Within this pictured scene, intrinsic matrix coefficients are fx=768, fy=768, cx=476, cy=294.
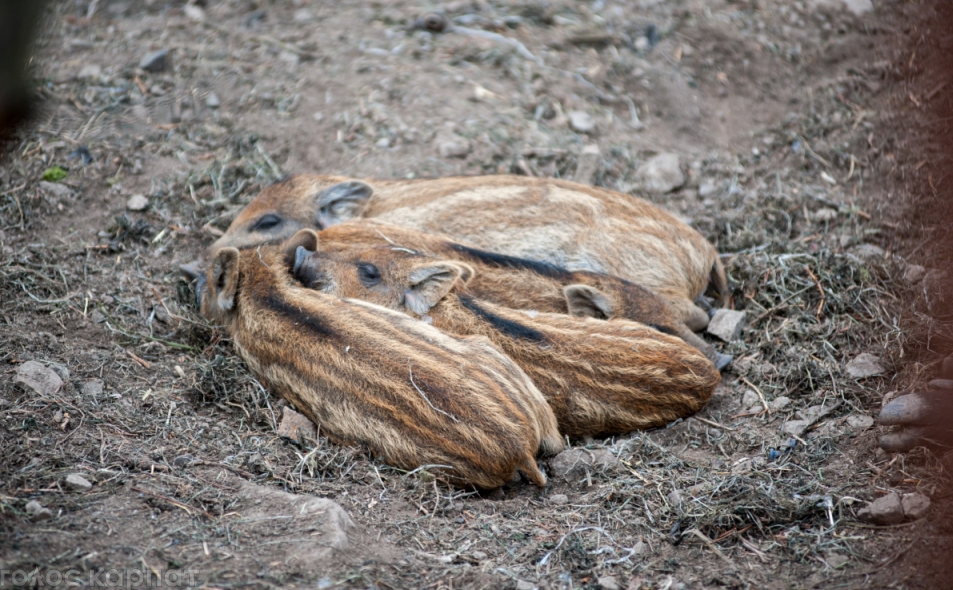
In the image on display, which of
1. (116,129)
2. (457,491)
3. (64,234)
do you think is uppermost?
(116,129)

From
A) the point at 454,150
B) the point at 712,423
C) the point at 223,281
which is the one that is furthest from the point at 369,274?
the point at 712,423

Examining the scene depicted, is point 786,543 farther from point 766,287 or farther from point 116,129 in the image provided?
point 116,129

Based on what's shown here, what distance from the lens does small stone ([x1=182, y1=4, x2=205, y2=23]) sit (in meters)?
6.88

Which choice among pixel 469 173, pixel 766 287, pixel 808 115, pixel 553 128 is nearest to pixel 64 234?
pixel 469 173

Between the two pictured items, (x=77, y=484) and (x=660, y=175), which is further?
(x=660, y=175)

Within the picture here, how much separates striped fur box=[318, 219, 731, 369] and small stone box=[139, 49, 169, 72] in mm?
2696

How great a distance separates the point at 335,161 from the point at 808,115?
12.2 ft

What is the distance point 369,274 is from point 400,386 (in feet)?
3.76

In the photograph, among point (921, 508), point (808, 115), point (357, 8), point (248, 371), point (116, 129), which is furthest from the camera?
point (357, 8)

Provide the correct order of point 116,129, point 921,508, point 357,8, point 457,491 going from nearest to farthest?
point 921,508 → point 457,491 → point 116,129 → point 357,8

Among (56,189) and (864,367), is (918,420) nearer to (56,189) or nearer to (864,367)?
(864,367)

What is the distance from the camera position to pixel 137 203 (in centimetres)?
511

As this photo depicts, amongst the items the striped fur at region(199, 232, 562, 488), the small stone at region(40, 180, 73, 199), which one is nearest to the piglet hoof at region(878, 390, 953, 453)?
the striped fur at region(199, 232, 562, 488)

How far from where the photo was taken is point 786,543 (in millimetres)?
3000
